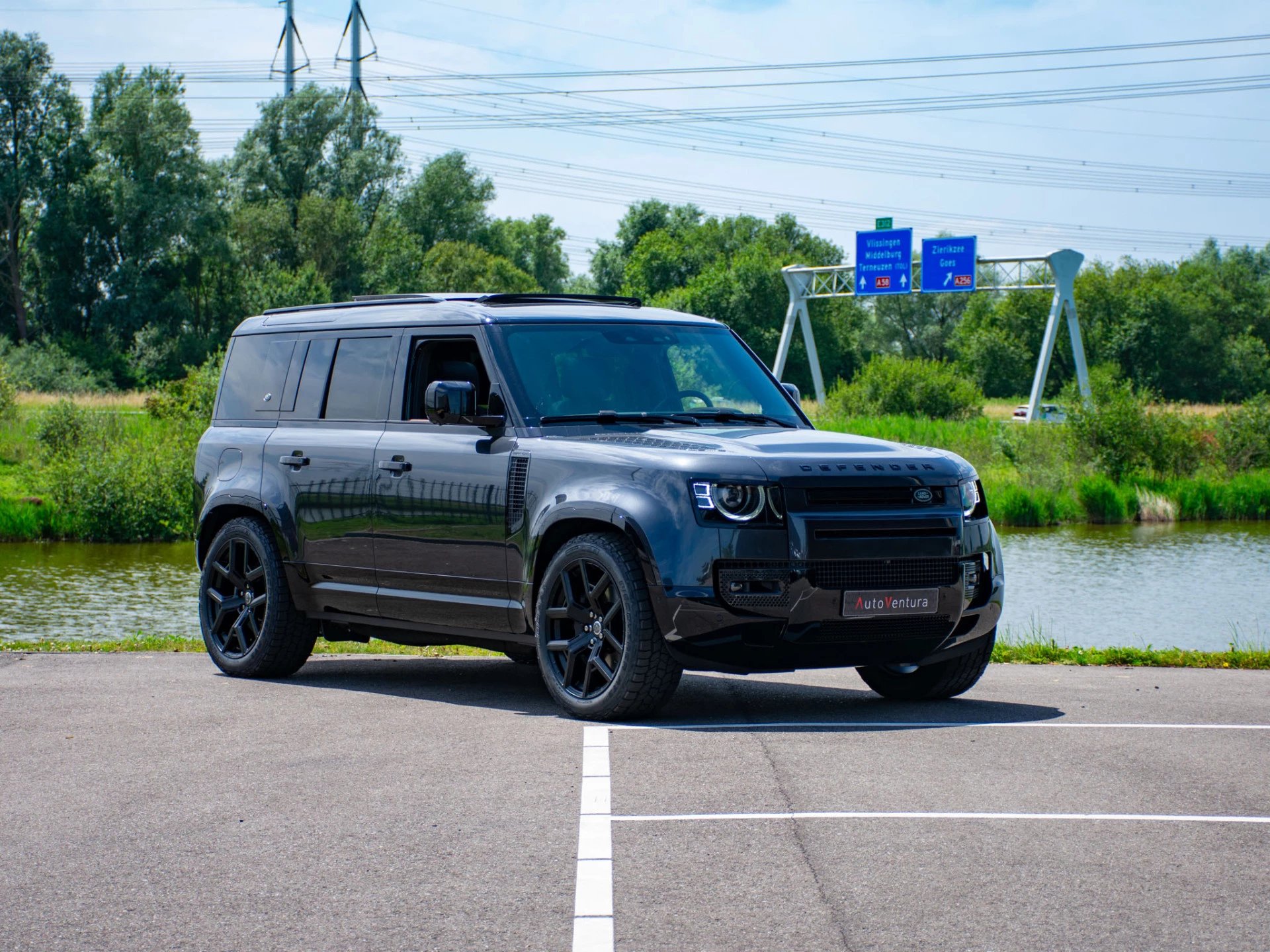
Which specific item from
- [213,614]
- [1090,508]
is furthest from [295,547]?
[1090,508]

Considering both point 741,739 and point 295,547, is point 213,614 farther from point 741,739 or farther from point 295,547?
point 741,739

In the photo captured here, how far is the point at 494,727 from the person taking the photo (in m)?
7.83

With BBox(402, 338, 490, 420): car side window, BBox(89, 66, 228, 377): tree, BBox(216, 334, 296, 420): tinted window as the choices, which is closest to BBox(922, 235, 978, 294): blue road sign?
BBox(89, 66, 228, 377): tree

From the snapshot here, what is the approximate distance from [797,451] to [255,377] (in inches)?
170

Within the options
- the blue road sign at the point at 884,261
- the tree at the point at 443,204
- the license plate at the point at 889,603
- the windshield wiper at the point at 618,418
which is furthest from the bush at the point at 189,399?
the tree at the point at 443,204

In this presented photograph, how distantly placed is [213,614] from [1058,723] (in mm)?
5466

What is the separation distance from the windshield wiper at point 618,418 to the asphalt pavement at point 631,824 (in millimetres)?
1567

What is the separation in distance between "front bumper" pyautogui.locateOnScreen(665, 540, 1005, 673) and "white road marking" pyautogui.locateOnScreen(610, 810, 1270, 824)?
182 centimetres

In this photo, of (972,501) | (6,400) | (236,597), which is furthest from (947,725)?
(6,400)

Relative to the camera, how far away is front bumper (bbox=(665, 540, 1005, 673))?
755 cm

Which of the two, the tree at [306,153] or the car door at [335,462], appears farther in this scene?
the tree at [306,153]

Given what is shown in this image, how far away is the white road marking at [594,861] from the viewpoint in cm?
443

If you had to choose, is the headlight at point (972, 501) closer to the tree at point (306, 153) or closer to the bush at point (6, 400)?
the bush at point (6, 400)

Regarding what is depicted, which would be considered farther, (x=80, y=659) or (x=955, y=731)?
(x=80, y=659)
